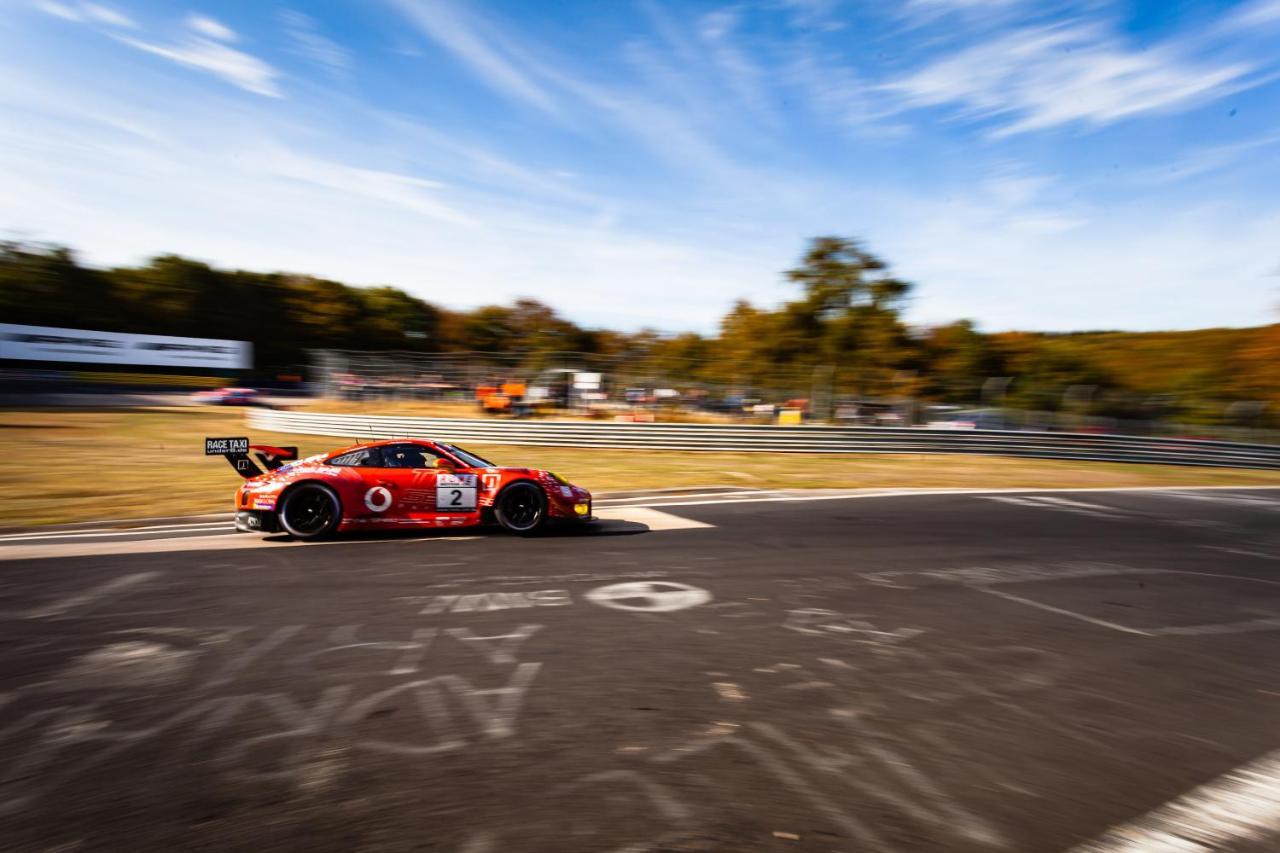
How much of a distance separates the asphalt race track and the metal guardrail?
1234 cm

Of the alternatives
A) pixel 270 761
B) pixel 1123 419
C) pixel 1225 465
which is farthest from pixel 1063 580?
pixel 1225 465

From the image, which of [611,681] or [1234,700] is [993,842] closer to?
[611,681]

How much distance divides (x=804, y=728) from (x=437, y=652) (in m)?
2.19

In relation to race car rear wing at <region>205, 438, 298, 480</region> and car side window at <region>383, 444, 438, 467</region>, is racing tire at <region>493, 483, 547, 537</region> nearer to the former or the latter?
car side window at <region>383, 444, 438, 467</region>

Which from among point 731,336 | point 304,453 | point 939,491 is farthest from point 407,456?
point 731,336

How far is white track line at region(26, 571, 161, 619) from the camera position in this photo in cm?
507

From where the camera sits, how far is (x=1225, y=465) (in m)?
21.3

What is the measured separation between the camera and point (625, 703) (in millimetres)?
3713

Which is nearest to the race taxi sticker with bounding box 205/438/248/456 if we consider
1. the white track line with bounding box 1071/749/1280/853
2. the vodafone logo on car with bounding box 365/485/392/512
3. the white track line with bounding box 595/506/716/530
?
the vodafone logo on car with bounding box 365/485/392/512

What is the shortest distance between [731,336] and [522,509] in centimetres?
4718

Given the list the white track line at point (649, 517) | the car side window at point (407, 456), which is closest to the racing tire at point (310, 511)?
the car side window at point (407, 456)

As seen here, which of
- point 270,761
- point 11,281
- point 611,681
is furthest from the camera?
point 11,281

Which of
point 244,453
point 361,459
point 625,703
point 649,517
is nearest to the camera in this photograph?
point 625,703

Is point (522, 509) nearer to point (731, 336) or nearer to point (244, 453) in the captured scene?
point (244, 453)
